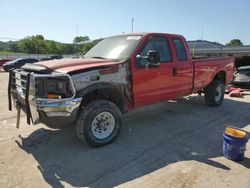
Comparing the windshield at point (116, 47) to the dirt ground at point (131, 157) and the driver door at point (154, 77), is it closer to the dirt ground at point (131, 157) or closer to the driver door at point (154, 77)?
the driver door at point (154, 77)

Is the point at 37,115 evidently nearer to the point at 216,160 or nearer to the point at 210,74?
the point at 216,160

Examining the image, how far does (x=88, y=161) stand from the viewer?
4.33m

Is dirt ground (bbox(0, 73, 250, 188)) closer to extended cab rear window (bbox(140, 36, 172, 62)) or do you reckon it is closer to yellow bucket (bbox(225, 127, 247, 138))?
yellow bucket (bbox(225, 127, 247, 138))

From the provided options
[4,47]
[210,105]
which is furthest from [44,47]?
[210,105]

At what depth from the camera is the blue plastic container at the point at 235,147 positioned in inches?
166

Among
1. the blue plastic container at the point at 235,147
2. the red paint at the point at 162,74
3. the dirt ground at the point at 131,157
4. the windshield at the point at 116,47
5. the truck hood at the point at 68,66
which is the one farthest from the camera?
the windshield at the point at 116,47

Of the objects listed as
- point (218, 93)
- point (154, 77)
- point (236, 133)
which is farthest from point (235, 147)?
point (218, 93)

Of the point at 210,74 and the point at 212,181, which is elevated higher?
the point at 210,74

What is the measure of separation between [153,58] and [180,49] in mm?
1579

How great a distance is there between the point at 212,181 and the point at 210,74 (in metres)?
4.74

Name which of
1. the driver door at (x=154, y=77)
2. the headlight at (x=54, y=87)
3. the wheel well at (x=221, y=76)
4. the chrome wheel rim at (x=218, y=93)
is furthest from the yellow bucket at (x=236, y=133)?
the wheel well at (x=221, y=76)

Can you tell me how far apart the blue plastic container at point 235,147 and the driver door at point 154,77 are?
2.00 meters

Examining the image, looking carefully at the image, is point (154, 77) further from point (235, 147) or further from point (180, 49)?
point (235, 147)

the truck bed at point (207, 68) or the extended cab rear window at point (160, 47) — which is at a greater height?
the extended cab rear window at point (160, 47)
